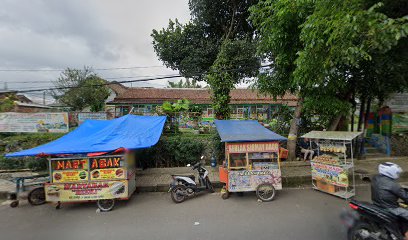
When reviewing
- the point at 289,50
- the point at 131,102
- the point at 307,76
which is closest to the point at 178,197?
the point at 307,76

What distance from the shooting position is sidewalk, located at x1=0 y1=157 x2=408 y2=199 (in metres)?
6.55

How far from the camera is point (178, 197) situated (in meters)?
5.52

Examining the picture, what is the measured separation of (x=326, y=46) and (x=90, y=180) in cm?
691

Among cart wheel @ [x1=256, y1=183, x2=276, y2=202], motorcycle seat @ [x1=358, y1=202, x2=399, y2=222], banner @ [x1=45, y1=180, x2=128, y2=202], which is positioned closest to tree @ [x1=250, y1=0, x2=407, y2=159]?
motorcycle seat @ [x1=358, y1=202, x2=399, y2=222]

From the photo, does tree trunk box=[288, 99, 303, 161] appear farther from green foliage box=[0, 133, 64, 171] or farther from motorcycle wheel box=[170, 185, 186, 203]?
green foliage box=[0, 133, 64, 171]

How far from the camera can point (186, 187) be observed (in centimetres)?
566

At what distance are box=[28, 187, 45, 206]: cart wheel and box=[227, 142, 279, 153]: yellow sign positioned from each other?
5.41 meters

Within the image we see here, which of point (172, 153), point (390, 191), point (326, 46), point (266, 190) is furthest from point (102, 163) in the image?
point (326, 46)

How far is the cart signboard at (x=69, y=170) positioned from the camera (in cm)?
530

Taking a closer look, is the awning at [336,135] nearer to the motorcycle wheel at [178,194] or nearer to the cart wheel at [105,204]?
the motorcycle wheel at [178,194]

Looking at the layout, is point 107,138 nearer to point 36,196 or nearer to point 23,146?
point 36,196

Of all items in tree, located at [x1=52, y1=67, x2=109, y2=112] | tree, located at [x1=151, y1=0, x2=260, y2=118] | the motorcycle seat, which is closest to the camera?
the motorcycle seat

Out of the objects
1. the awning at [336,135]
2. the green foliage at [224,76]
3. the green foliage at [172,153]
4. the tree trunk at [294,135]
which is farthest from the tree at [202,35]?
the awning at [336,135]

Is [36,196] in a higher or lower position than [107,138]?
lower
